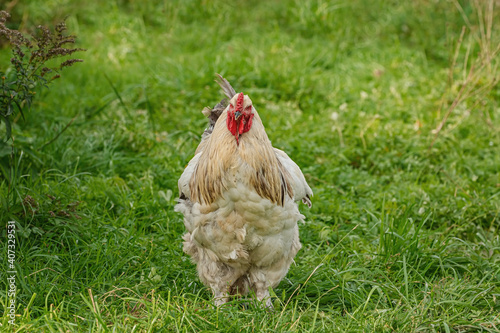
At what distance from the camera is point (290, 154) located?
17.3ft

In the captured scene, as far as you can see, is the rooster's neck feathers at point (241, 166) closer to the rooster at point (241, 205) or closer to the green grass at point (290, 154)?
the rooster at point (241, 205)

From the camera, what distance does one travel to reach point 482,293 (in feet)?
11.0

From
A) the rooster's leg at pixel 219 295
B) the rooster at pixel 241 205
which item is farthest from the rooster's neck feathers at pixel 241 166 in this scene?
the rooster's leg at pixel 219 295

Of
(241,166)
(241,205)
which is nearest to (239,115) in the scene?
(241,166)

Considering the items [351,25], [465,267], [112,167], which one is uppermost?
[351,25]

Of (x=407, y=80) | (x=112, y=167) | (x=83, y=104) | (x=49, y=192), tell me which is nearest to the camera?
(x=49, y=192)

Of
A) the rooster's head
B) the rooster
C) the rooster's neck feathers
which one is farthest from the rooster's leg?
the rooster's head

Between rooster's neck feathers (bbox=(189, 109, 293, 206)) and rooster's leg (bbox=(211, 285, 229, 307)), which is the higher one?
rooster's neck feathers (bbox=(189, 109, 293, 206))

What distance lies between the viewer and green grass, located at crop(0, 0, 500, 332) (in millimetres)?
3223

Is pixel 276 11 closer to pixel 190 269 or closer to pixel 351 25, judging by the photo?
pixel 351 25

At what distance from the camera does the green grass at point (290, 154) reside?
3.22m

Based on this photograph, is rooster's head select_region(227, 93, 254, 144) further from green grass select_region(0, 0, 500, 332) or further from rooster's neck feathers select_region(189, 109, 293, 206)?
green grass select_region(0, 0, 500, 332)

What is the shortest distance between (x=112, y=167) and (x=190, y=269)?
154 centimetres

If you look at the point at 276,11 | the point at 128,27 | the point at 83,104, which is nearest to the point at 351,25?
the point at 276,11
